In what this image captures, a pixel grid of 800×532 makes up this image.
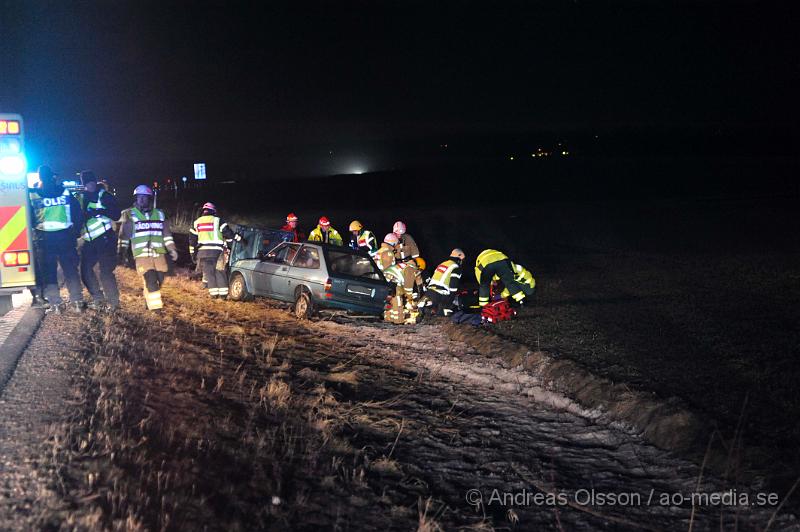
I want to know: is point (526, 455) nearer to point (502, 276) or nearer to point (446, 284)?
point (502, 276)

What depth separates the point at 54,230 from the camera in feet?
33.8

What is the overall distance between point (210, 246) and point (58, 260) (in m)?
3.10

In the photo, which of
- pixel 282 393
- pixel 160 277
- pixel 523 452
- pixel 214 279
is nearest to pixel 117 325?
pixel 160 277

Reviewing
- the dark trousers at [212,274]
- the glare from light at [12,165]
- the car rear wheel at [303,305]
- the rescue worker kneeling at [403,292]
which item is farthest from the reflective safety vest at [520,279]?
the glare from light at [12,165]

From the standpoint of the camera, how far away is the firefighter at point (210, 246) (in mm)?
13148

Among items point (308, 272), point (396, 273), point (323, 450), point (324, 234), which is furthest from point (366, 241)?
point (323, 450)

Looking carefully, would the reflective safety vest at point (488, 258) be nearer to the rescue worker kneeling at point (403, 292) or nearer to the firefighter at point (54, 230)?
the rescue worker kneeling at point (403, 292)

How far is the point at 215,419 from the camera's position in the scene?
6406mm

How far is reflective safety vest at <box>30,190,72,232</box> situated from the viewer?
10211 millimetres

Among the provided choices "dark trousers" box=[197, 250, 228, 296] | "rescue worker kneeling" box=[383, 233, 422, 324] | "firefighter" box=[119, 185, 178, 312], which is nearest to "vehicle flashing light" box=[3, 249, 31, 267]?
"firefighter" box=[119, 185, 178, 312]

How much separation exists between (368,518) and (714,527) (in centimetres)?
242

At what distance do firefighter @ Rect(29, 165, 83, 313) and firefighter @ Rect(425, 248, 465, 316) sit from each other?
584 centimetres

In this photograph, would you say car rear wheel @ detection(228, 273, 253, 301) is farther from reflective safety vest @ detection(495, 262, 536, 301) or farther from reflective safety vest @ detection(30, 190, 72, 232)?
reflective safety vest @ detection(495, 262, 536, 301)

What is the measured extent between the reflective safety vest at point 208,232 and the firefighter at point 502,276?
4564 mm
